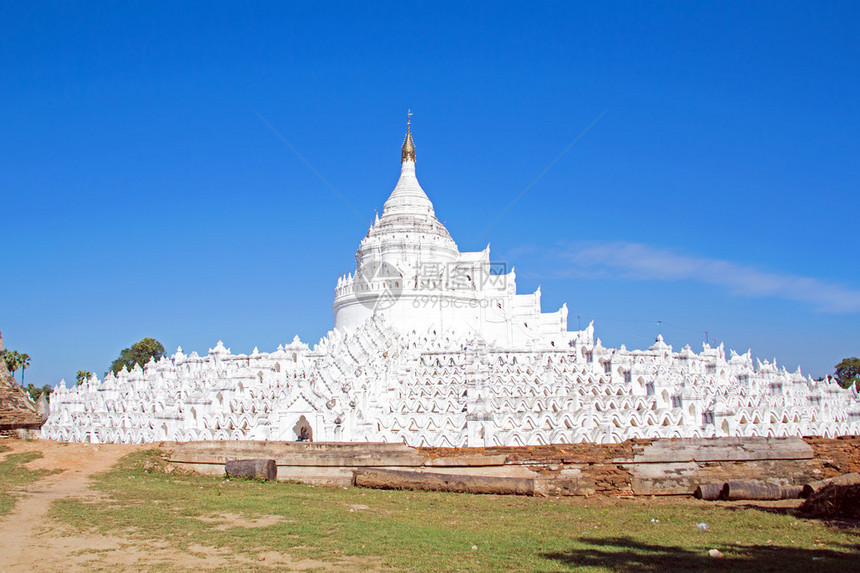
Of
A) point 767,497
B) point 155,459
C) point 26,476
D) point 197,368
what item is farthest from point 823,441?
point 197,368

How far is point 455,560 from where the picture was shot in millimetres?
10711

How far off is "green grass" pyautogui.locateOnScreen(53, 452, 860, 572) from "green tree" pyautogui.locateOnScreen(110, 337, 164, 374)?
211ft

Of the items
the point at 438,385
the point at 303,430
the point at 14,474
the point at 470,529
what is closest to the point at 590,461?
the point at 470,529

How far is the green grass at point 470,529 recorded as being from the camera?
10867 millimetres

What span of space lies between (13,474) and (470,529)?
12900 millimetres

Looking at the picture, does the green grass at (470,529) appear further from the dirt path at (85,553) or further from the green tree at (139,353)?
the green tree at (139,353)

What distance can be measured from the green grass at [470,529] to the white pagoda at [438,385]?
11910 mm

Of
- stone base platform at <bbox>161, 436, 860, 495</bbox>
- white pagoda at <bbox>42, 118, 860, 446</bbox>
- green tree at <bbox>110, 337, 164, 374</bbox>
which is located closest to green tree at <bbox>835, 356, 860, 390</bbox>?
white pagoda at <bbox>42, 118, 860, 446</bbox>

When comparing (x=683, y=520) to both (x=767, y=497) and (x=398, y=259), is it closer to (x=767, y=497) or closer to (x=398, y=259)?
(x=767, y=497)

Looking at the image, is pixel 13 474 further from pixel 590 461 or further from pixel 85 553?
pixel 590 461

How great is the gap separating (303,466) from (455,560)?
9.77m

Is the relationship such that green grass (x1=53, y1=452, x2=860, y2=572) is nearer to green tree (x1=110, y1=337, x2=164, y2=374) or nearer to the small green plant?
the small green plant

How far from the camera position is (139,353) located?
258ft

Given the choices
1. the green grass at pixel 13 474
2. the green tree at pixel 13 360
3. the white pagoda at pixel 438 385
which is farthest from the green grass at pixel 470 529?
the green tree at pixel 13 360
